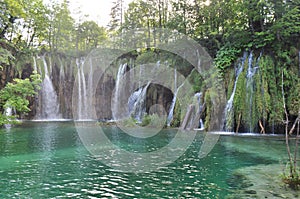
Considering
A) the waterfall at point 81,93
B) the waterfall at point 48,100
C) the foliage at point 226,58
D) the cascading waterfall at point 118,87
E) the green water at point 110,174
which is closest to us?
the green water at point 110,174

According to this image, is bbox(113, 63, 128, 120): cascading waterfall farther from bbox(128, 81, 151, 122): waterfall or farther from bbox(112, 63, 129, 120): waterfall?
bbox(128, 81, 151, 122): waterfall

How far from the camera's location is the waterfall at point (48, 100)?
29.2 meters

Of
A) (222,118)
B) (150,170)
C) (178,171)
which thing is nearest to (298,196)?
(178,171)

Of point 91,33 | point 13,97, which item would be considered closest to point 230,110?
point 13,97

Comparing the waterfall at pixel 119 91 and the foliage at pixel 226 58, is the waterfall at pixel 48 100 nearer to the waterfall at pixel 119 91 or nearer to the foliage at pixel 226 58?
the waterfall at pixel 119 91

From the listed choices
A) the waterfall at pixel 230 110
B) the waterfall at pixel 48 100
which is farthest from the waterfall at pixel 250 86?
the waterfall at pixel 48 100

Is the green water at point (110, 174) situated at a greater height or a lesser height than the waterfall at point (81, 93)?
lesser

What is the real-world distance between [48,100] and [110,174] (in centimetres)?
2523

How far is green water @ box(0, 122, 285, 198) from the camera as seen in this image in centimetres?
552

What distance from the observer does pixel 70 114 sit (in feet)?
102

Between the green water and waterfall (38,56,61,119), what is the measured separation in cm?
1911

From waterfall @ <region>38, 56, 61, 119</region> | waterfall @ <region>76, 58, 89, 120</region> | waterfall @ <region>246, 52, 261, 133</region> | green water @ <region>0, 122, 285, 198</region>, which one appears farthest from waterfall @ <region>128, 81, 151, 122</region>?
green water @ <region>0, 122, 285, 198</region>

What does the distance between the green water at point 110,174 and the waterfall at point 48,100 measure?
19115mm

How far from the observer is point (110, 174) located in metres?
7.02
